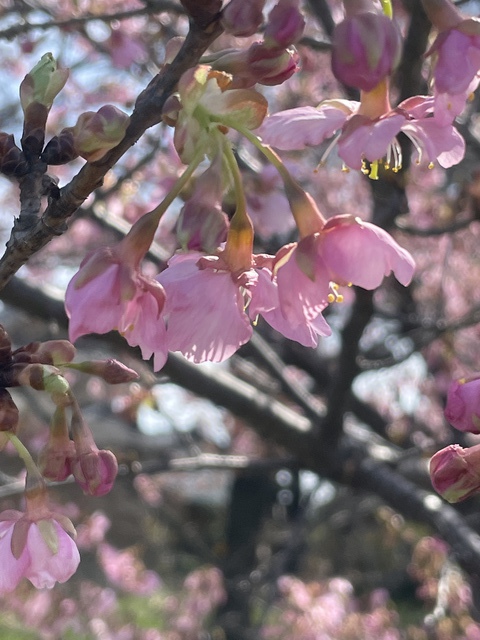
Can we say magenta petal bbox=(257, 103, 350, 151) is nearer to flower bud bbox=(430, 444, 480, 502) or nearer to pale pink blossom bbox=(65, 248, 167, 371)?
pale pink blossom bbox=(65, 248, 167, 371)

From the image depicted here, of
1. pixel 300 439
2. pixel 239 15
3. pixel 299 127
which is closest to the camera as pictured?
pixel 239 15

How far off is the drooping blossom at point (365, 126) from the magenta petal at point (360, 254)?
0.06 metres

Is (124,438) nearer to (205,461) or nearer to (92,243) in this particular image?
(92,243)

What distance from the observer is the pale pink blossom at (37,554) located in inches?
29.2

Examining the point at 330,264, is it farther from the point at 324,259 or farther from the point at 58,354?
the point at 58,354

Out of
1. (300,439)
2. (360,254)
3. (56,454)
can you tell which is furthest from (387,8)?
(300,439)

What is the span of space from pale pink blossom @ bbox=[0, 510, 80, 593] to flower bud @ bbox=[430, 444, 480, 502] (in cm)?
39

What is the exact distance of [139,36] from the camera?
3287 millimetres

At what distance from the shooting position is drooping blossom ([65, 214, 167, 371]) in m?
0.66

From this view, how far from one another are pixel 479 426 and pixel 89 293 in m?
0.42

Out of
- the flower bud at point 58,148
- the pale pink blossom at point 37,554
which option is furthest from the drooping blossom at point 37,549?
the flower bud at point 58,148

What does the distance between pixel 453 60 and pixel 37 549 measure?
2.05 feet

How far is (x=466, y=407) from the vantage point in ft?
2.47

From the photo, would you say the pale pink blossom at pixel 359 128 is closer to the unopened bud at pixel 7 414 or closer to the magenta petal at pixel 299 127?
the magenta petal at pixel 299 127
